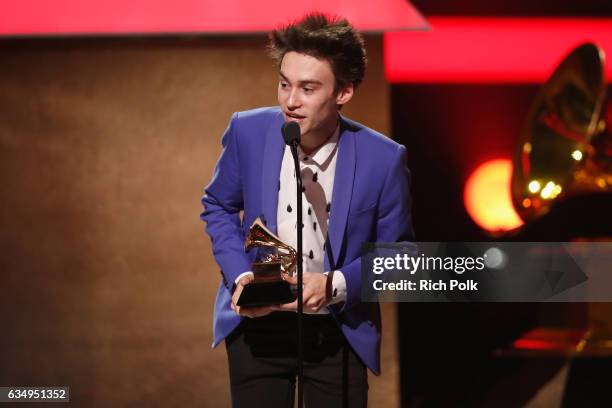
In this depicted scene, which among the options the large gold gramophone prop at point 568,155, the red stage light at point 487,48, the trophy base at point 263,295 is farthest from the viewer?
the red stage light at point 487,48

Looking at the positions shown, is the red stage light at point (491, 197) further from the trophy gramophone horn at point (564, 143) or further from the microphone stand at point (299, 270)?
the microphone stand at point (299, 270)

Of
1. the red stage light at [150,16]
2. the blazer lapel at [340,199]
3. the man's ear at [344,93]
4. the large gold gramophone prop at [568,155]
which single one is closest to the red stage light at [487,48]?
the large gold gramophone prop at [568,155]

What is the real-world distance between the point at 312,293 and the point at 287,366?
207 mm

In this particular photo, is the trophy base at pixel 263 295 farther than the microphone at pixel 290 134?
Yes

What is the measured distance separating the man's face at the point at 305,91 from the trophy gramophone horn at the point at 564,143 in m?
1.29

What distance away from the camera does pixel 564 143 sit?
121 inches

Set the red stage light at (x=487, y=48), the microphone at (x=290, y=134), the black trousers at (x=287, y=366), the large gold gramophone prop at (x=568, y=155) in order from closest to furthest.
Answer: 1. the microphone at (x=290, y=134)
2. the black trousers at (x=287, y=366)
3. the large gold gramophone prop at (x=568, y=155)
4. the red stage light at (x=487, y=48)

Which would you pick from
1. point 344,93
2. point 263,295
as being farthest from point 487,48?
point 263,295

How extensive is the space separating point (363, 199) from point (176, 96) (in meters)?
1.29

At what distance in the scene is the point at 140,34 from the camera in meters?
2.91

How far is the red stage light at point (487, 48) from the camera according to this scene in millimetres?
3176

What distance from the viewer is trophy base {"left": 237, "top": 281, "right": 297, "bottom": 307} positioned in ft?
5.62

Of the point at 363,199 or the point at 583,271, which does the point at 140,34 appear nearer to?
the point at 363,199

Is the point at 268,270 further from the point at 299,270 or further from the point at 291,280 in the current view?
the point at 299,270
